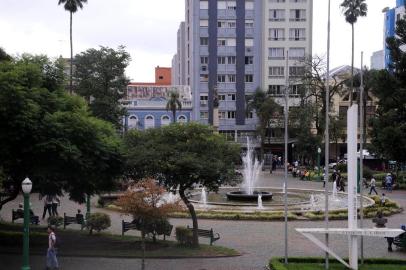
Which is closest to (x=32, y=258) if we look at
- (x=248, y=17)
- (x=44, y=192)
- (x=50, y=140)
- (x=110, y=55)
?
(x=44, y=192)

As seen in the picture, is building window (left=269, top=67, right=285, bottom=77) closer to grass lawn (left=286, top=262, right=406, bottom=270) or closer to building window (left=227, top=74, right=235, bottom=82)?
building window (left=227, top=74, right=235, bottom=82)

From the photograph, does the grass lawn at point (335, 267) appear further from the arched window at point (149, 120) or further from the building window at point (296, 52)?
the building window at point (296, 52)

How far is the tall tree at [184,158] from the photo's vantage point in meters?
21.6

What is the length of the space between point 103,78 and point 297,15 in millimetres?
38573

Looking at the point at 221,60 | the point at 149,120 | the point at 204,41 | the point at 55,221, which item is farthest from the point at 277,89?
the point at 55,221

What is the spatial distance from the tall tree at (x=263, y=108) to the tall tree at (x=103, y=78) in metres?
23.1

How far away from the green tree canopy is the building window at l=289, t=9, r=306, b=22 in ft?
203

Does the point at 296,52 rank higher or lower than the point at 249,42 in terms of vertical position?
lower

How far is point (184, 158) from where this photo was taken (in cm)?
2138

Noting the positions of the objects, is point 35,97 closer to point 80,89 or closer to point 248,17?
point 80,89

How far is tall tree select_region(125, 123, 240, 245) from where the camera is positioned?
21.6 m

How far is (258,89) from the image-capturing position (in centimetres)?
7425

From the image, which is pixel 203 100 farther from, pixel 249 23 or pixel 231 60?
pixel 249 23

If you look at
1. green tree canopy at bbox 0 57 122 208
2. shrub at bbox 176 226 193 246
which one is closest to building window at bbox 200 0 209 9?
green tree canopy at bbox 0 57 122 208
